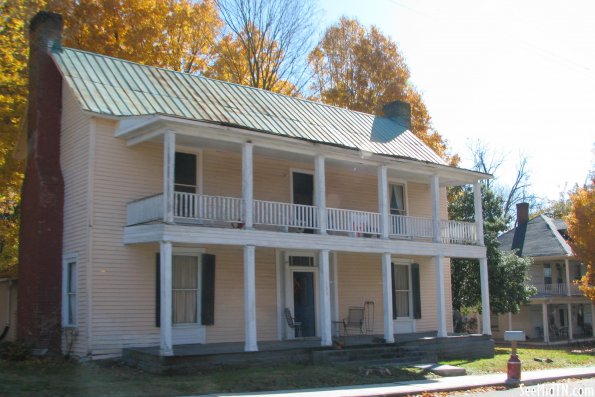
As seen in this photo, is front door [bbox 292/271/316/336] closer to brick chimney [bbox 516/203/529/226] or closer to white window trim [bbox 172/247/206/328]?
white window trim [bbox 172/247/206/328]

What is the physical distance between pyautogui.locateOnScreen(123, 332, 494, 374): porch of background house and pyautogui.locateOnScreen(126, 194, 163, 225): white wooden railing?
3.13m

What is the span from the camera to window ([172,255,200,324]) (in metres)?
17.2

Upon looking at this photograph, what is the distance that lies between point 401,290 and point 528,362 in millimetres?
5139

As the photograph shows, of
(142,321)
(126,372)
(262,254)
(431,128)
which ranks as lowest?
(126,372)

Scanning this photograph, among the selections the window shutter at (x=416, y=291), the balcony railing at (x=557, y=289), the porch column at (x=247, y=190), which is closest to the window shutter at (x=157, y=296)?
the porch column at (x=247, y=190)

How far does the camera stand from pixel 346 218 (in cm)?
1912

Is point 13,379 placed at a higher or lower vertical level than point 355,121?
lower

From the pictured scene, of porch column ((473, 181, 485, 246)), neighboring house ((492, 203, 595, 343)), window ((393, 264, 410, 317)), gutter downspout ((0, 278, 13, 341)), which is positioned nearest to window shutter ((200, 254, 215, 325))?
window ((393, 264, 410, 317))

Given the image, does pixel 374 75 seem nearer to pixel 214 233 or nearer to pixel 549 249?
pixel 549 249

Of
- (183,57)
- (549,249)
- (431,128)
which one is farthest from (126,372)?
(549,249)

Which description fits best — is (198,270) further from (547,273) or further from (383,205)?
(547,273)

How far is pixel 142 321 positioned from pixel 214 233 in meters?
3.09

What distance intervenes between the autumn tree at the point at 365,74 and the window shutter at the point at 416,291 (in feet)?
41.0

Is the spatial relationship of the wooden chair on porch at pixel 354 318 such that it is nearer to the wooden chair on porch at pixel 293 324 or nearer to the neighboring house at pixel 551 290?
the wooden chair on porch at pixel 293 324
